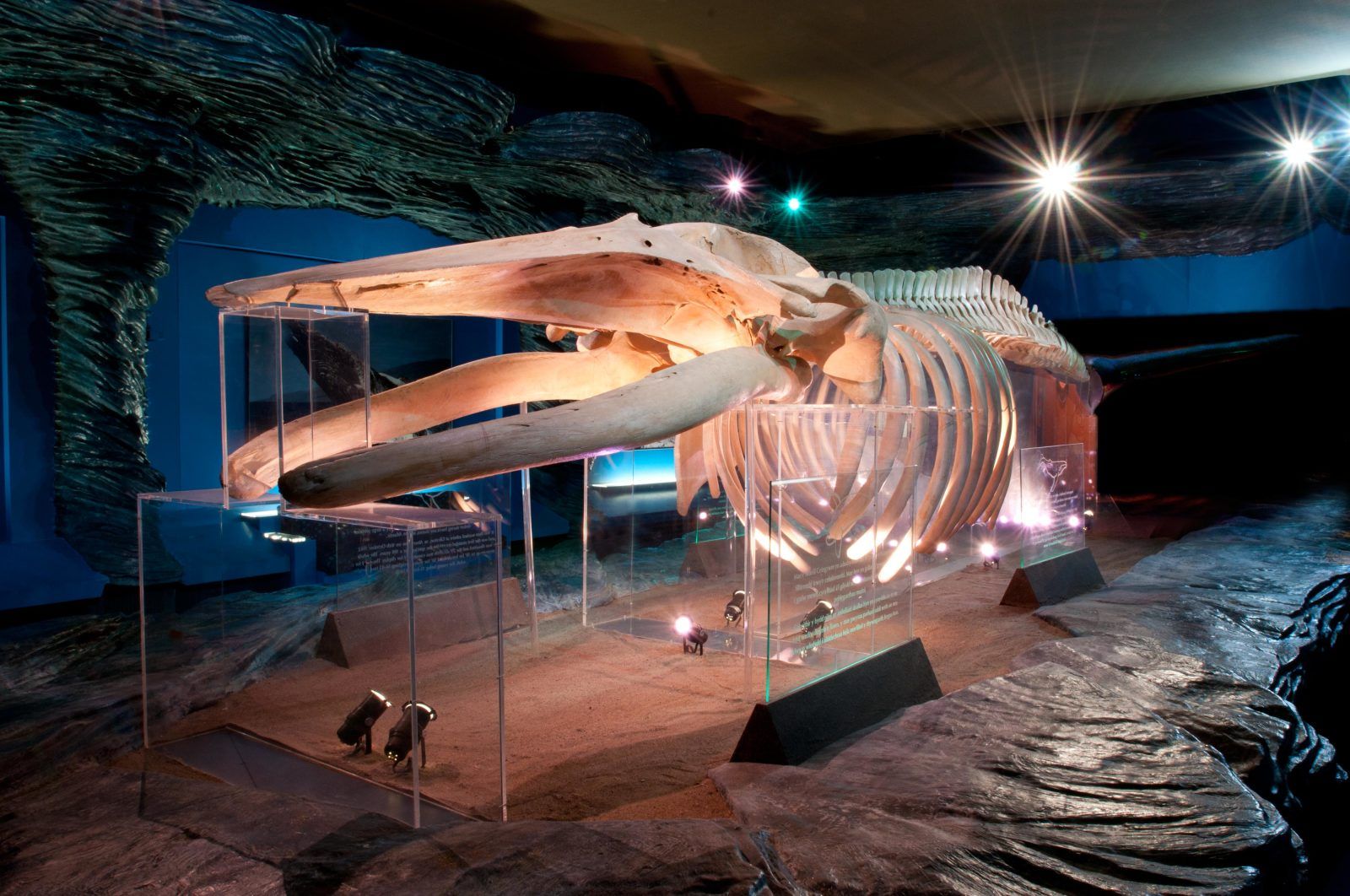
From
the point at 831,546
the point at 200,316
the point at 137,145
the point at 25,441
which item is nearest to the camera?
the point at 831,546

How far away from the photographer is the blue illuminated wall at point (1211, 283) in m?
8.19

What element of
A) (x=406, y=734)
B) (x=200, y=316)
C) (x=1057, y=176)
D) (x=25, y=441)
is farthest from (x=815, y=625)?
(x=1057, y=176)

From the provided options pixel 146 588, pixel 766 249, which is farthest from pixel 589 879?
→ pixel 766 249

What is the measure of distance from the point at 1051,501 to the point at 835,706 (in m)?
3.46

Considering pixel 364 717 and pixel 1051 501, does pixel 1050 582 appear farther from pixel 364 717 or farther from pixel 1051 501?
pixel 364 717

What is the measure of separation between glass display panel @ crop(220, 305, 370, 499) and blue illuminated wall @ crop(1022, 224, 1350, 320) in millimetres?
8263

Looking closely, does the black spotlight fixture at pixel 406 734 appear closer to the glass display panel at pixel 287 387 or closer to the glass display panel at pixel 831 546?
the glass display panel at pixel 287 387

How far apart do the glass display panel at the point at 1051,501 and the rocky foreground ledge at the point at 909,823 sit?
2.24m

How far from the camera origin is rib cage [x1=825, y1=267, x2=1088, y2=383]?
5520 millimetres

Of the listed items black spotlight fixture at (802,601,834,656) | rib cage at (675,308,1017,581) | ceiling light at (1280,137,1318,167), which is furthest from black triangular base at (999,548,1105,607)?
ceiling light at (1280,137,1318,167)

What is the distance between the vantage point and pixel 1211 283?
8.54m

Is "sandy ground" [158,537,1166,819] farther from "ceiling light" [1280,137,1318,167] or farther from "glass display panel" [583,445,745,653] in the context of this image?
"ceiling light" [1280,137,1318,167]

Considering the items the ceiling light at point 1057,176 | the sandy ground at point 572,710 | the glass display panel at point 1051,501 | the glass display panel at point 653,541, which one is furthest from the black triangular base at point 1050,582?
the ceiling light at point 1057,176

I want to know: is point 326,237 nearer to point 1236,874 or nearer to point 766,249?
point 766,249
